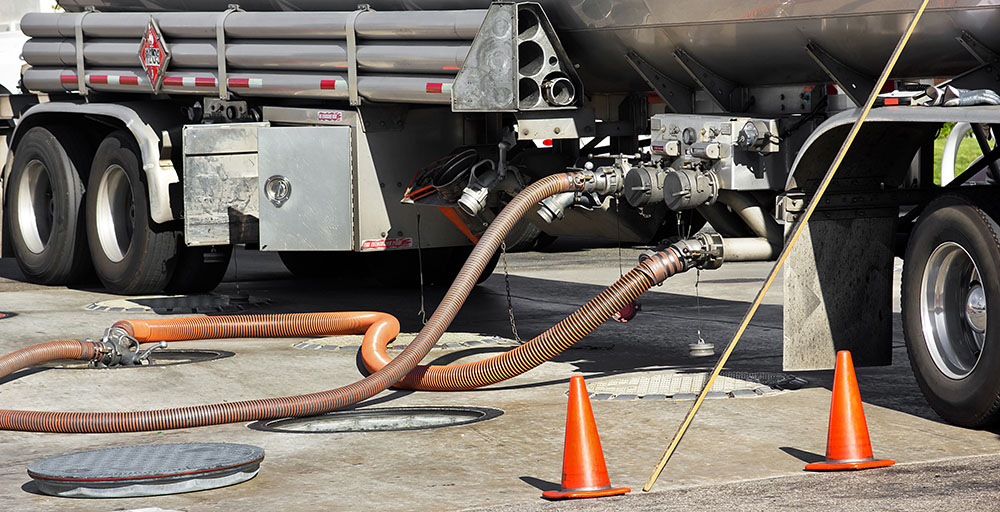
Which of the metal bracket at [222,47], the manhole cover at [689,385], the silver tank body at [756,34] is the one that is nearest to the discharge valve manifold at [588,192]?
the silver tank body at [756,34]

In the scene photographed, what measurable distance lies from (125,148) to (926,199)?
6.78m

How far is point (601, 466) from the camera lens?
5.64 metres

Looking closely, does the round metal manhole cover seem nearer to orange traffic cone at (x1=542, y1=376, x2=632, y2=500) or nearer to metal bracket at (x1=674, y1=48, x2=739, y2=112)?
orange traffic cone at (x1=542, y1=376, x2=632, y2=500)

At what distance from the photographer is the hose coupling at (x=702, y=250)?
7.77 metres

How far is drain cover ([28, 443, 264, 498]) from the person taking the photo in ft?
18.6

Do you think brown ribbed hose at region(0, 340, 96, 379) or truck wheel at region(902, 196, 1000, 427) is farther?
brown ribbed hose at region(0, 340, 96, 379)

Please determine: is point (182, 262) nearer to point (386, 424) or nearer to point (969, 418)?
point (386, 424)

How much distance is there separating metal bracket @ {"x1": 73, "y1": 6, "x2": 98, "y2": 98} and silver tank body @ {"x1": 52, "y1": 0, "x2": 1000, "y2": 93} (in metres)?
3.52

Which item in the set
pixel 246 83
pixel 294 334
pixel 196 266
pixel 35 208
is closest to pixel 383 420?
pixel 294 334

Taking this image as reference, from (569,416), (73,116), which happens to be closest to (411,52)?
(569,416)

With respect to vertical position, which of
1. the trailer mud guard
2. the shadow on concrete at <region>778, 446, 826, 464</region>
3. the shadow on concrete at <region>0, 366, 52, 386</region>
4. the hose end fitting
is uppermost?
the trailer mud guard

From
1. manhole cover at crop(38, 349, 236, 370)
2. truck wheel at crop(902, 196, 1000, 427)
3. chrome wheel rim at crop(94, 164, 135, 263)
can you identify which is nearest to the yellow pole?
truck wheel at crop(902, 196, 1000, 427)

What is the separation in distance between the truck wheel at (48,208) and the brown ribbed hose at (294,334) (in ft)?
11.4

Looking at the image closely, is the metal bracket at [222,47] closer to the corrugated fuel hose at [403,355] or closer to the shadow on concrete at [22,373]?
the corrugated fuel hose at [403,355]
